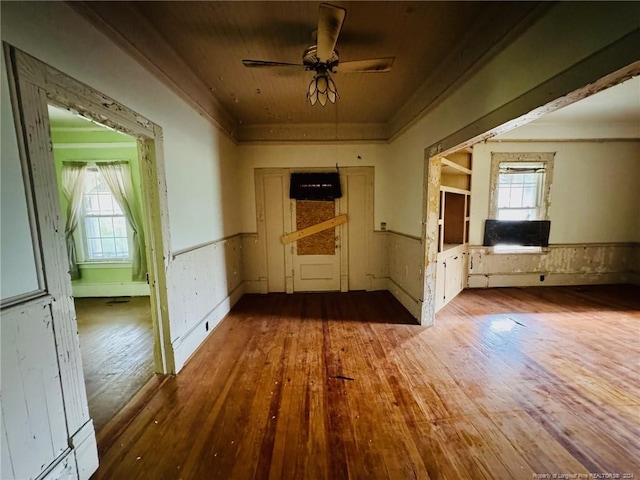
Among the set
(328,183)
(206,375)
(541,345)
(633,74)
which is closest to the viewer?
(633,74)

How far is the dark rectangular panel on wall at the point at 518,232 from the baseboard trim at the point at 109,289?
6113 millimetres

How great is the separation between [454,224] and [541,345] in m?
2.26

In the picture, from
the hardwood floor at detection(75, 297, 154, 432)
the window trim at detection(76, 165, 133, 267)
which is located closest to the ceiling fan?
the hardwood floor at detection(75, 297, 154, 432)

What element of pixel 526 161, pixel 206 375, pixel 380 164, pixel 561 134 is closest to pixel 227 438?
pixel 206 375

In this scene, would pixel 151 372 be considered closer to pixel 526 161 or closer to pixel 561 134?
pixel 526 161

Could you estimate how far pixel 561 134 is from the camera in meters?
4.40

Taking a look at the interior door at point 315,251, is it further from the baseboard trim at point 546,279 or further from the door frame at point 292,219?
the baseboard trim at point 546,279

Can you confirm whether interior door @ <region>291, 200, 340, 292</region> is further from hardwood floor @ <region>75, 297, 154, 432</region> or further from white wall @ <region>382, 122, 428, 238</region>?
hardwood floor @ <region>75, 297, 154, 432</region>

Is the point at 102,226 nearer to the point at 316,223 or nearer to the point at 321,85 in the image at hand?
the point at 316,223

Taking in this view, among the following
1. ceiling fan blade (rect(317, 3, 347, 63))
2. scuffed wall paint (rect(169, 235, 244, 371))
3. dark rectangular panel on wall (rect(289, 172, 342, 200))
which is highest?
ceiling fan blade (rect(317, 3, 347, 63))

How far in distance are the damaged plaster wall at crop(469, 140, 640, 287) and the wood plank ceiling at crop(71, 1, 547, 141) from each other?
8.62 feet

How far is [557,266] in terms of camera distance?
4797 millimetres

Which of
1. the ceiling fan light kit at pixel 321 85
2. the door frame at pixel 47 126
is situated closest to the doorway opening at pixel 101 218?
the door frame at pixel 47 126

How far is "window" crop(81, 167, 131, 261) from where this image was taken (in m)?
4.39
